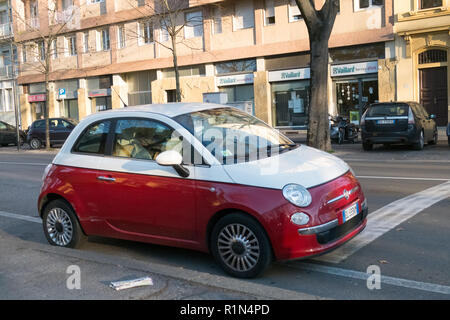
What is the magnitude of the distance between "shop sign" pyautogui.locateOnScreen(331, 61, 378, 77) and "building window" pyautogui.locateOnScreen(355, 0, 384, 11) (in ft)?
8.40

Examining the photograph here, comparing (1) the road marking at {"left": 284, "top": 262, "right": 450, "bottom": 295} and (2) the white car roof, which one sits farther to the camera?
(2) the white car roof

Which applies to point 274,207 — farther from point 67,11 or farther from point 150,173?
point 67,11

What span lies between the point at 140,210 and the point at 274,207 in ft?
5.16

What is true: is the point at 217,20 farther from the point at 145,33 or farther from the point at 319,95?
the point at 319,95

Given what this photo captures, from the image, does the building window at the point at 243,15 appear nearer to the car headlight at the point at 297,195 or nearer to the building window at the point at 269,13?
the building window at the point at 269,13

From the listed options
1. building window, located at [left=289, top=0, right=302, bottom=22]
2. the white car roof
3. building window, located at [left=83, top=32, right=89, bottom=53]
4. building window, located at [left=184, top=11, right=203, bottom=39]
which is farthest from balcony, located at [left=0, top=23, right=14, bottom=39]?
the white car roof

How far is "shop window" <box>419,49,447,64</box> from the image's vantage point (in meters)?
22.4

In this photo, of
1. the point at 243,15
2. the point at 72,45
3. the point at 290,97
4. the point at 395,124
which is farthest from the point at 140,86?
the point at 395,124

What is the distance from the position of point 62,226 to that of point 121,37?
1175 inches

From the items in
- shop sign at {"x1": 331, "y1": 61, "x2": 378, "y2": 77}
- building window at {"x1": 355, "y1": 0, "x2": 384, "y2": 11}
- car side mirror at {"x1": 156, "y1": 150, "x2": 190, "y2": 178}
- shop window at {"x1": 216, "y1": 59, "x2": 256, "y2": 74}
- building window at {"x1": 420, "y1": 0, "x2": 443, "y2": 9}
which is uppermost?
building window at {"x1": 355, "y1": 0, "x2": 384, "y2": 11}

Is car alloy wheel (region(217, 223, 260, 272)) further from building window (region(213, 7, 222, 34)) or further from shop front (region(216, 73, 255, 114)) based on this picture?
building window (region(213, 7, 222, 34))

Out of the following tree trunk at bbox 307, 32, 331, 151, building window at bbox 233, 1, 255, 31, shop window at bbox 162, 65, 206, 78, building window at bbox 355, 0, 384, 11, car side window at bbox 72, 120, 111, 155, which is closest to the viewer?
car side window at bbox 72, 120, 111, 155

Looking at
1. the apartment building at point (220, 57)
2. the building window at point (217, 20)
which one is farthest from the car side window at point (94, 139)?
the building window at point (217, 20)
